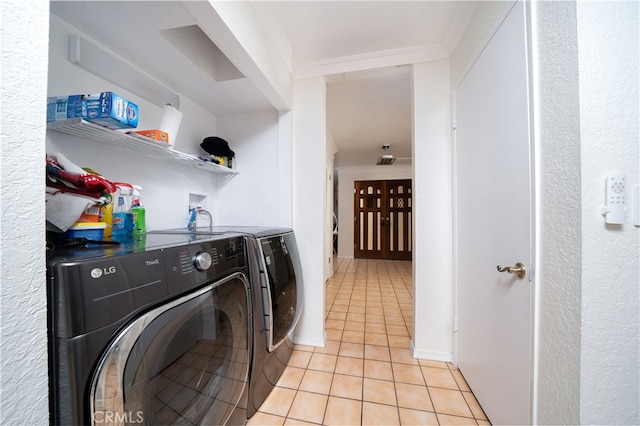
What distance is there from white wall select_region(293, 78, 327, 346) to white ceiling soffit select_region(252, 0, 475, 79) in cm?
21

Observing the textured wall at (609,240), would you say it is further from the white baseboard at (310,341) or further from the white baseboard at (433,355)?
the white baseboard at (310,341)

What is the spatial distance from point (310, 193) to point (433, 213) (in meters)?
0.92

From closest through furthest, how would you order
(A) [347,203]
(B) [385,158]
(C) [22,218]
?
(C) [22,218] → (B) [385,158] → (A) [347,203]

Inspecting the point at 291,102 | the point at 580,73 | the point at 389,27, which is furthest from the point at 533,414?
the point at 291,102

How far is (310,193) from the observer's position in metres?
1.78

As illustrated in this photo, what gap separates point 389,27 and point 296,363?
2309 mm

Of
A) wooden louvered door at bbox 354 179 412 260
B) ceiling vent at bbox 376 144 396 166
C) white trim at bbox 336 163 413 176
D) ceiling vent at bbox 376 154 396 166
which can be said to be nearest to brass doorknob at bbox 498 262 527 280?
ceiling vent at bbox 376 144 396 166

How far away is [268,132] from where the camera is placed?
184 centimetres

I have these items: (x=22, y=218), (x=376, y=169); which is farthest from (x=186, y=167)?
(x=376, y=169)

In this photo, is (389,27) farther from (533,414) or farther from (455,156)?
(533,414)

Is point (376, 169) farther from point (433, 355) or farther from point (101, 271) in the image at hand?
point (101, 271)

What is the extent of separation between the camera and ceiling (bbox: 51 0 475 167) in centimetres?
102

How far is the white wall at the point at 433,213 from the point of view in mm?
1549

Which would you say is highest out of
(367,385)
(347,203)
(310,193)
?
(347,203)
